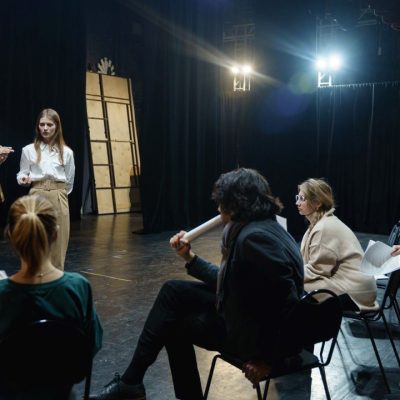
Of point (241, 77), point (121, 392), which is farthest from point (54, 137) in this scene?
point (241, 77)

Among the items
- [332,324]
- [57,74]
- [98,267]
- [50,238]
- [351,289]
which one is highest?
[57,74]

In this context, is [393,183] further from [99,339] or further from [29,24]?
[99,339]

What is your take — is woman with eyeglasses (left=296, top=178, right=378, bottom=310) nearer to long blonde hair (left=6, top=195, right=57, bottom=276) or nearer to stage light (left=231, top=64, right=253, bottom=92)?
long blonde hair (left=6, top=195, right=57, bottom=276)

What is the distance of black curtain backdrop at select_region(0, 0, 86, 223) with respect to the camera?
26.5 feet

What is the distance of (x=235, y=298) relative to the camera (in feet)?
6.04

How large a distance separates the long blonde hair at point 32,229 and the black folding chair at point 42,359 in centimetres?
19

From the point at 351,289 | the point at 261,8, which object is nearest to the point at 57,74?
the point at 261,8

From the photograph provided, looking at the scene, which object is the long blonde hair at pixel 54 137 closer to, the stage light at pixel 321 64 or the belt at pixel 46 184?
the belt at pixel 46 184

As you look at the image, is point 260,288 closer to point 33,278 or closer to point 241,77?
point 33,278

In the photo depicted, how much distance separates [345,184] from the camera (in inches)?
332

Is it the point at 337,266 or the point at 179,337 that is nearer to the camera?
the point at 179,337

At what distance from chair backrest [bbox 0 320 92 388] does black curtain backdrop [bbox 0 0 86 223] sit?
7.10 m

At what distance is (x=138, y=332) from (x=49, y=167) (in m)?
1.48

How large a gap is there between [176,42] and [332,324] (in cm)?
708
